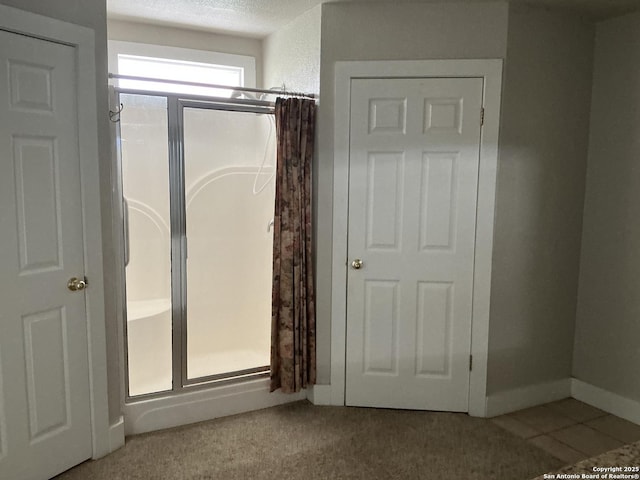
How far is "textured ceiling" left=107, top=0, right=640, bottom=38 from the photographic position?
2.91 m

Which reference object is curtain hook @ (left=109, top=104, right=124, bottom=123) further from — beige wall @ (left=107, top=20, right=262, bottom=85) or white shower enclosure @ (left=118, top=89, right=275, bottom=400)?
beige wall @ (left=107, top=20, right=262, bottom=85)

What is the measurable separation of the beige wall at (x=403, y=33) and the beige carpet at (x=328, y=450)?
1.57 m

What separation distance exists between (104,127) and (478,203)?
2043 millimetres

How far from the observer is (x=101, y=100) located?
2430 mm

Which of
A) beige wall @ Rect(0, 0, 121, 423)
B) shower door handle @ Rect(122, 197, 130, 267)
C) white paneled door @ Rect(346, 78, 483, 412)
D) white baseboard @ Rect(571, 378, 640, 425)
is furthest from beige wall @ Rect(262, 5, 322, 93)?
white baseboard @ Rect(571, 378, 640, 425)

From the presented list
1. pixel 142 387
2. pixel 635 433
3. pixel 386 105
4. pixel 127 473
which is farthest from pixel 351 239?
pixel 635 433

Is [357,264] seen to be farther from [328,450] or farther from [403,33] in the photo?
[403,33]

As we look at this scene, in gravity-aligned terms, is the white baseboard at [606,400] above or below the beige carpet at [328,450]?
above

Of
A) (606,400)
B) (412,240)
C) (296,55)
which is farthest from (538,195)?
(296,55)

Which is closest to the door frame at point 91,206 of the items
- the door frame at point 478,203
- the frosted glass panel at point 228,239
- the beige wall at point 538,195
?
the frosted glass panel at point 228,239

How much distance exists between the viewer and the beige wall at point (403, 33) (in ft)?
9.37

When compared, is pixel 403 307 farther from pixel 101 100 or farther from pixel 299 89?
pixel 101 100

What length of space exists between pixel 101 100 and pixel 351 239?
153 cm

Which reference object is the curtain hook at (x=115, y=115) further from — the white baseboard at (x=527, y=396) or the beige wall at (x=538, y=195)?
the white baseboard at (x=527, y=396)
